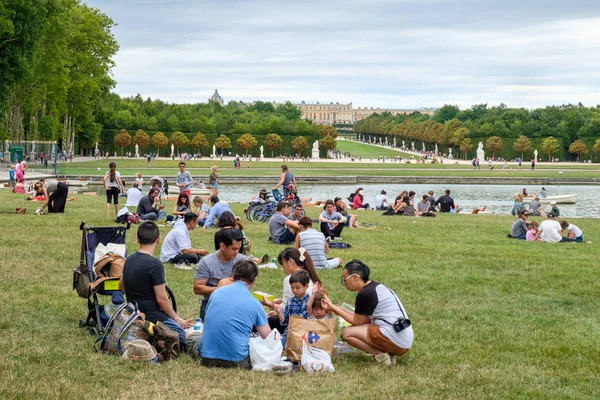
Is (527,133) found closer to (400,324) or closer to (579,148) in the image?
(579,148)

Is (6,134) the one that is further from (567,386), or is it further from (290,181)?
(567,386)

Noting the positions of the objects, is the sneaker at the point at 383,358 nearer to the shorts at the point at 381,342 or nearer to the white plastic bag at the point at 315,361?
the shorts at the point at 381,342

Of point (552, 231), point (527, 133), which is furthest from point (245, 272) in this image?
point (527, 133)

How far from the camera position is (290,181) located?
888 inches

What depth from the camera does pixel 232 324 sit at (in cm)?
731

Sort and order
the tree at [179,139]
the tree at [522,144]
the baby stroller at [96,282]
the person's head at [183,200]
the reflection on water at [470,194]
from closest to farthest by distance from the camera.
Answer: the baby stroller at [96,282]
the person's head at [183,200]
the reflection on water at [470,194]
the tree at [179,139]
the tree at [522,144]

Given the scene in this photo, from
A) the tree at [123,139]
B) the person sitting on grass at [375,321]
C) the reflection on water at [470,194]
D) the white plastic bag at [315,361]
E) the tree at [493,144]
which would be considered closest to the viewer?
the white plastic bag at [315,361]

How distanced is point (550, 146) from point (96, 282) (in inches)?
4151

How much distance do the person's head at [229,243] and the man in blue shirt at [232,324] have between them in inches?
47.9

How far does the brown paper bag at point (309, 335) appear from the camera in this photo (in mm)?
7527

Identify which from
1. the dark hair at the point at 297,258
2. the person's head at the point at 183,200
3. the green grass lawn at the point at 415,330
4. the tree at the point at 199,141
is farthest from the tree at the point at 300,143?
the dark hair at the point at 297,258

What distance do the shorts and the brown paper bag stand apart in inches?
14.2

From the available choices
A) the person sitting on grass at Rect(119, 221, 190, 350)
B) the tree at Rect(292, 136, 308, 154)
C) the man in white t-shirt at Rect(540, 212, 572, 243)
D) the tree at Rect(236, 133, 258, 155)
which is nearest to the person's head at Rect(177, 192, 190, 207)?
the man in white t-shirt at Rect(540, 212, 572, 243)

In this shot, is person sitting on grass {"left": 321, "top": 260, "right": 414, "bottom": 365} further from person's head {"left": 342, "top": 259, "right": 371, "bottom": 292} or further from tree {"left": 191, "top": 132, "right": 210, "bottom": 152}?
tree {"left": 191, "top": 132, "right": 210, "bottom": 152}
